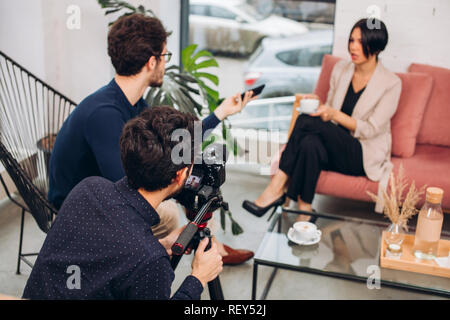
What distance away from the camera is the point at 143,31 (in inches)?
75.7

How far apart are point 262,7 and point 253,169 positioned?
1.08 m

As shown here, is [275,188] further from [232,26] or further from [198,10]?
[198,10]

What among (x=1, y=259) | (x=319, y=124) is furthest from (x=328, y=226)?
(x=1, y=259)

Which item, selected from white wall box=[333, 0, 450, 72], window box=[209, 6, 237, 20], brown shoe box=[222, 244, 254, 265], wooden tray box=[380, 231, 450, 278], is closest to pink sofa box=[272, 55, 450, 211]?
white wall box=[333, 0, 450, 72]

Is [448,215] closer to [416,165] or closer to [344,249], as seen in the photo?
[416,165]

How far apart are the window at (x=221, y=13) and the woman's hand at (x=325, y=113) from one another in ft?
3.94

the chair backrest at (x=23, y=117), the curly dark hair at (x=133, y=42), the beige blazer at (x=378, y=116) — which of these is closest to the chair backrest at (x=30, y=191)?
the chair backrest at (x=23, y=117)

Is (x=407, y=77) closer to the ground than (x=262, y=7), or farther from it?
closer to the ground

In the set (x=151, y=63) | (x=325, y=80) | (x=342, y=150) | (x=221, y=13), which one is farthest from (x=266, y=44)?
(x=151, y=63)

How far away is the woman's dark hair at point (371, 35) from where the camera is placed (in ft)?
8.73

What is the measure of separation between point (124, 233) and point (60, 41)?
2.40 meters

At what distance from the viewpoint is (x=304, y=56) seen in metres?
3.52

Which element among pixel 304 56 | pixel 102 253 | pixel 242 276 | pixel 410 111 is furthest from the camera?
pixel 304 56

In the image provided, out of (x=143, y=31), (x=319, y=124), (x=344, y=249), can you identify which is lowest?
(x=344, y=249)
